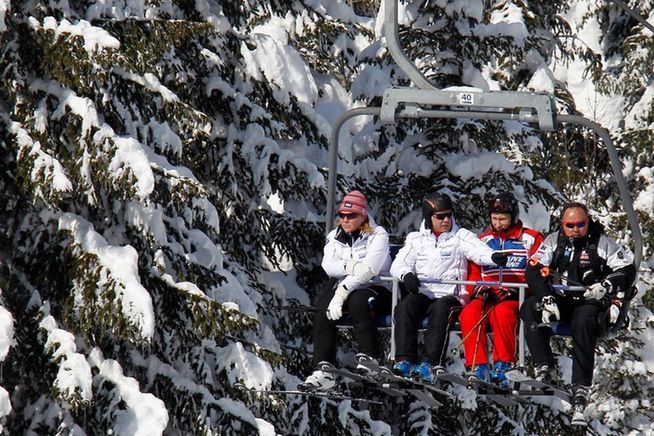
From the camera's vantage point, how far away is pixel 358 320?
1337 cm

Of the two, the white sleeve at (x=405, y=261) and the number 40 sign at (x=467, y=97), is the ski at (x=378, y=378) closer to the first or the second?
the white sleeve at (x=405, y=261)

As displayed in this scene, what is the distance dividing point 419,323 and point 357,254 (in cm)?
73

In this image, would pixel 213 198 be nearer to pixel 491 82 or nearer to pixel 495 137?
pixel 495 137

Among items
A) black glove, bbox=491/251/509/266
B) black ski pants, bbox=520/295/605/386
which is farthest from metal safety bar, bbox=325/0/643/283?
black glove, bbox=491/251/509/266

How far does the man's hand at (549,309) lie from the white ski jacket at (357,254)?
55.6 inches

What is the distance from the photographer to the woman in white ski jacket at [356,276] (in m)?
13.3

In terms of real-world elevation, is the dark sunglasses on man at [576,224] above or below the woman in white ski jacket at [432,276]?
above

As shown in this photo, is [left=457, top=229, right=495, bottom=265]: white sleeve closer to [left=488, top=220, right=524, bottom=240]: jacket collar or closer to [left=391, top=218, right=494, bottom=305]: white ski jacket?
[left=391, top=218, right=494, bottom=305]: white ski jacket

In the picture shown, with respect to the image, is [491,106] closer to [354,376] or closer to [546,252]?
[546,252]

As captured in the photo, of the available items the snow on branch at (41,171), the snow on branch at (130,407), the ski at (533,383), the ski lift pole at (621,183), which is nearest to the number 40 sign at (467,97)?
the ski lift pole at (621,183)

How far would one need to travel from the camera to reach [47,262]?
14625 mm

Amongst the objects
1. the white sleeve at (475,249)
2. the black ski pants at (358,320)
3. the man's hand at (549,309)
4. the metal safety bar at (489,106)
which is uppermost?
the metal safety bar at (489,106)

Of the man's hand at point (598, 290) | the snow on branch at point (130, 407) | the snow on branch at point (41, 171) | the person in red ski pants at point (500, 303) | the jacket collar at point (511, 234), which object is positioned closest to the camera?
the man's hand at point (598, 290)

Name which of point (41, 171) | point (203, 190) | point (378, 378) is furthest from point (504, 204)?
point (41, 171)
